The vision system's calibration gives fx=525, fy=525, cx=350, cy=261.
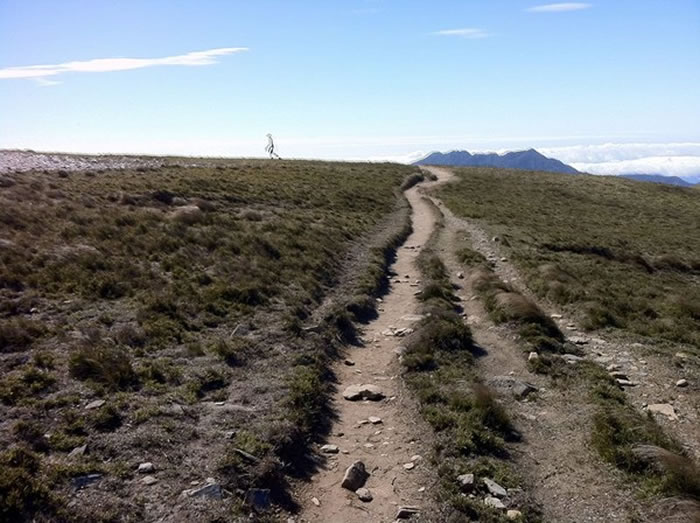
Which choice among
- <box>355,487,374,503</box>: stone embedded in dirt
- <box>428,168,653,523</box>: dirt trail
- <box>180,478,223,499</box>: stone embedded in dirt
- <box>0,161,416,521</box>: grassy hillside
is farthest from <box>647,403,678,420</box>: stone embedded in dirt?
<box>180,478,223,499</box>: stone embedded in dirt

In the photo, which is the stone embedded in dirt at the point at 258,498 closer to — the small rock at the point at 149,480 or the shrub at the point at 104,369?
the small rock at the point at 149,480

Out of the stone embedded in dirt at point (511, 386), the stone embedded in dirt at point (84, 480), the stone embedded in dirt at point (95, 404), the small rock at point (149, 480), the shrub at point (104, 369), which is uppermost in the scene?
the shrub at point (104, 369)

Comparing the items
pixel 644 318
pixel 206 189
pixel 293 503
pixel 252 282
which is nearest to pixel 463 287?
pixel 644 318

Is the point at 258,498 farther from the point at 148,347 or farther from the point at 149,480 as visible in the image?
the point at 148,347

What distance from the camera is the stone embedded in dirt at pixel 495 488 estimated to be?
8422mm

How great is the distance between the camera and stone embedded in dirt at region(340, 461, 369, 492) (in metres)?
8.83

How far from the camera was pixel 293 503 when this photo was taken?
27.1 feet

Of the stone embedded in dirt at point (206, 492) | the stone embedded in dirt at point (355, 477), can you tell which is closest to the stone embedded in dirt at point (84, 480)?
the stone embedded in dirt at point (206, 492)

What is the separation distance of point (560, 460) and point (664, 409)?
3580mm

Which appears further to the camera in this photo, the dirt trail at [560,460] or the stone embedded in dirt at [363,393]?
the stone embedded in dirt at [363,393]

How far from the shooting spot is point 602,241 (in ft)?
119

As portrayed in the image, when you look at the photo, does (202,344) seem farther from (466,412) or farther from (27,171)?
(27,171)

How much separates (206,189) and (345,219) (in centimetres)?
988

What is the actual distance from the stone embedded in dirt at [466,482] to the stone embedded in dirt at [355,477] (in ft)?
5.30
